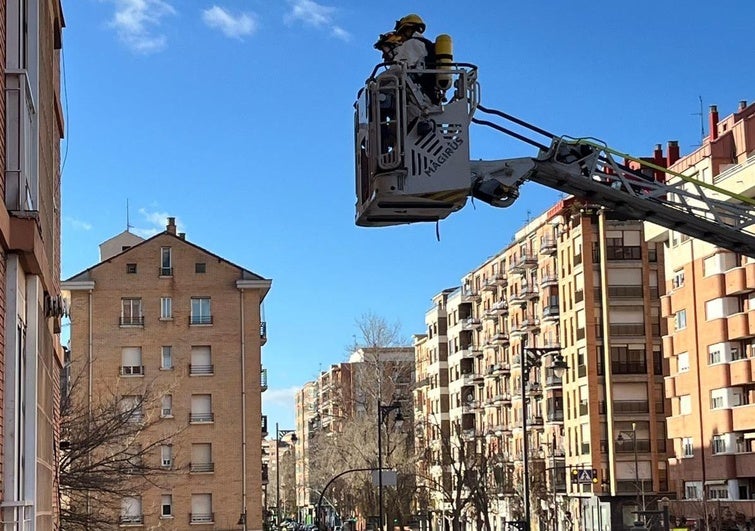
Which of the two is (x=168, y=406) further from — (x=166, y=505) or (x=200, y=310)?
(x=200, y=310)

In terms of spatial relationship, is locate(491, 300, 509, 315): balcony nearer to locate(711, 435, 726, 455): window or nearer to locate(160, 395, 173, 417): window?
locate(160, 395, 173, 417): window

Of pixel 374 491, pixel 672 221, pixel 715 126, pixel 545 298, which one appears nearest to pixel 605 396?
pixel 545 298

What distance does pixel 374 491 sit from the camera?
90.9 metres

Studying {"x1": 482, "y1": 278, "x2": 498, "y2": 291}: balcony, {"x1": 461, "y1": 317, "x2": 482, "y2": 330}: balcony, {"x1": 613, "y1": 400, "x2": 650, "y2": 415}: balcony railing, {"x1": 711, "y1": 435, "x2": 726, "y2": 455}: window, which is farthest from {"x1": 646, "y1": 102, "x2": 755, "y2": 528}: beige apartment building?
{"x1": 461, "y1": 317, "x2": 482, "y2": 330}: balcony

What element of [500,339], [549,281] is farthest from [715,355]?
[500,339]

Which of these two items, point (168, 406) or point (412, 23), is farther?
point (168, 406)

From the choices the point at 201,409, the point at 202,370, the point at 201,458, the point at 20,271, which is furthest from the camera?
the point at 202,370

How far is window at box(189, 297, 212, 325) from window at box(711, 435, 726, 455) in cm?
2921

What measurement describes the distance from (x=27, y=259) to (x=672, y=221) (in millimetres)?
7530

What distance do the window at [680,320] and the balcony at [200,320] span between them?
2612 cm

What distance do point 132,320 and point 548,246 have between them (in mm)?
33870

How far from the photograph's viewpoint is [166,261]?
251 ft

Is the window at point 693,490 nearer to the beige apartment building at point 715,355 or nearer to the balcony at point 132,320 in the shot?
the beige apartment building at point 715,355

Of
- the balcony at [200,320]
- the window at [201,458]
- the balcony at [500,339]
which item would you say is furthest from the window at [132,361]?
the balcony at [500,339]
